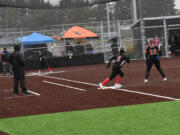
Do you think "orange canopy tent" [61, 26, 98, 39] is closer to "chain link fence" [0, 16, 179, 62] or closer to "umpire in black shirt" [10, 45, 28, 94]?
"chain link fence" [0, 16, 179, 62]

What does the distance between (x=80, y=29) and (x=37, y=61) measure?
229 inches

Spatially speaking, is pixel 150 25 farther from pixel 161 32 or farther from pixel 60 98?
pixel 60 98

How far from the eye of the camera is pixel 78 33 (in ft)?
123

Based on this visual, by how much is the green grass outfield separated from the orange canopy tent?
85.4 feet

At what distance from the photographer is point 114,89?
628 inches

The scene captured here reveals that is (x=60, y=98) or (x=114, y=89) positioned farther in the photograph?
(x=114, y=89)

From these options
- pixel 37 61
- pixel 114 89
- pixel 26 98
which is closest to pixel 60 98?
pixel 26 98

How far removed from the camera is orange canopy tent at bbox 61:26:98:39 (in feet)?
122

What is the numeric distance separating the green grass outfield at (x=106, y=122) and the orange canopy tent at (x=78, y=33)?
26040mm

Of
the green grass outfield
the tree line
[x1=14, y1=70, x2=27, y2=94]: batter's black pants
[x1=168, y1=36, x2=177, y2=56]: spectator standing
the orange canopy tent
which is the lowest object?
the green grass outfield

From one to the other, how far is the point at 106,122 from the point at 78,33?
1120 inches

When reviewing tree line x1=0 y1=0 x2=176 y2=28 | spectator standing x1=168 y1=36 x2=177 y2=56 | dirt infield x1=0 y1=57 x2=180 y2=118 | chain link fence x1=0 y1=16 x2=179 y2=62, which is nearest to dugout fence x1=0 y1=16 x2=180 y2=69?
chain link fence x1=0 y1=16 x2=179 y2=62

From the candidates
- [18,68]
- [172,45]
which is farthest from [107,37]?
[18,68]

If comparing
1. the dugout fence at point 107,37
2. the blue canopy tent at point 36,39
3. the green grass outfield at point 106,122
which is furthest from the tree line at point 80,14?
the green grass outfield at point 106,122
